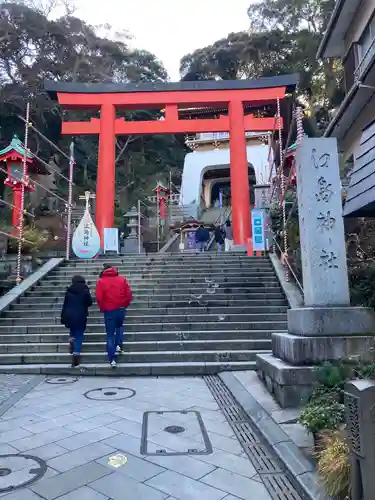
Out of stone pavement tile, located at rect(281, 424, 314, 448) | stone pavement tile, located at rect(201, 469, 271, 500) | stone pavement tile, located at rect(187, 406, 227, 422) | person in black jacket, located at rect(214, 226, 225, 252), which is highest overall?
person in black jacket, located at rect(214, 226, 225, 252)

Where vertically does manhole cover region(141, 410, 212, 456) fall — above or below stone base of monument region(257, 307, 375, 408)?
below

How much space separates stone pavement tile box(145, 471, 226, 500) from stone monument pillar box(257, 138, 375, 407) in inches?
71.9

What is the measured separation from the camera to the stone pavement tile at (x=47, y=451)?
11.0 feet

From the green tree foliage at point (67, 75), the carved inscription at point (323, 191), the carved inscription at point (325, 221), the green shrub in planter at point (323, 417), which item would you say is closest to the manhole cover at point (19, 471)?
the green shrub in planter at point (323, 417)

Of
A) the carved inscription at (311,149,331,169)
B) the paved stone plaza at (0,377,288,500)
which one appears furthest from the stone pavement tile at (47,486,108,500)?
the carved inscription at (311,149,331,169)

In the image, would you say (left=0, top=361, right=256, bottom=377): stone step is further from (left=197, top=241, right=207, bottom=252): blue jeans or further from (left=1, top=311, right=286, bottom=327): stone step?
(left=197, top=241, right=207, bottom=252): blue jeans

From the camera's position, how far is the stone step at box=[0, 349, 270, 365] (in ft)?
22.4

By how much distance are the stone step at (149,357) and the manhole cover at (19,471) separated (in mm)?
3563

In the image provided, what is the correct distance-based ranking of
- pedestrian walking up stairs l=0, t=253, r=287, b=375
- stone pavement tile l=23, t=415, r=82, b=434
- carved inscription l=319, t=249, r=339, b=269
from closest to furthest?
1. stone pavement tile l=23, t=415, r=82, b=434
2. carved inscription l=319, t=249, r=339, b=269
3. pedestrian walking up stairs l=0, t=253, r=287, b=375

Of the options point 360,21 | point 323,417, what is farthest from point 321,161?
point 360,21

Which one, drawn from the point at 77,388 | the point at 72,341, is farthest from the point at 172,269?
the point at 77,388

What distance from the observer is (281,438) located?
142 inches

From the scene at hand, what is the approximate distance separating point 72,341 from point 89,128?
38.4 ft

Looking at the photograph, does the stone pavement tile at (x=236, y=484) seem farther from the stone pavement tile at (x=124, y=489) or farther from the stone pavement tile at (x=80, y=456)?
the stone pavement tile at (x=80, y=456)
